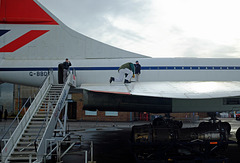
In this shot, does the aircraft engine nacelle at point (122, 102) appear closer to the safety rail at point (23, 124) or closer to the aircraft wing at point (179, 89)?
the aircraft wing at point (179, 89)

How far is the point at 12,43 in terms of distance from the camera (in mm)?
12820

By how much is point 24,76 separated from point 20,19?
3394 millimetres

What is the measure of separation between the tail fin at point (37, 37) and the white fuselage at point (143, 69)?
55 centimetres

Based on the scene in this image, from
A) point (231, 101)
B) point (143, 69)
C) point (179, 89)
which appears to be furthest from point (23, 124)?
point (231, 101)

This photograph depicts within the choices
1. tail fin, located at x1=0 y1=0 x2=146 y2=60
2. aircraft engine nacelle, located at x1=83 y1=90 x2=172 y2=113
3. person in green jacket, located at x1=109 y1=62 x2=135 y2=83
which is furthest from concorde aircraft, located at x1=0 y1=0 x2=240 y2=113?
aircraft engine nacelle, located at x1=83 y1=90 x2=172 y2=113

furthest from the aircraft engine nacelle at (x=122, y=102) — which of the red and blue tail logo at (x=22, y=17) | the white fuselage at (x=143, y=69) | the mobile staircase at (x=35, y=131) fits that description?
the red and blue tail logo at (x=22, y=17)

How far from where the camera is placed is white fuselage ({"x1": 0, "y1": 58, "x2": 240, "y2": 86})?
12141 mm

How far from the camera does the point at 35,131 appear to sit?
8227 mm

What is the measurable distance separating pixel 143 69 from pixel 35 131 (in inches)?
267

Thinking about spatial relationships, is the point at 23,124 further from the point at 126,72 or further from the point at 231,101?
the point at 231,101

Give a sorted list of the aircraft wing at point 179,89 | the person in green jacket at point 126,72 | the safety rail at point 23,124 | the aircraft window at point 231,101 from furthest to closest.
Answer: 1. the person in green jacket at point 126,72
2. the aircraft window at point 231,101
3. the aircraft wing at point 179,89
4. the safety rail at point 23,124

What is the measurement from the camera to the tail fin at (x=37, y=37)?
12.7 m

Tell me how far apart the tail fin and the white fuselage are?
553mm

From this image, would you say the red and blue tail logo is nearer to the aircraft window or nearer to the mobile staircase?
the mobile staircase
